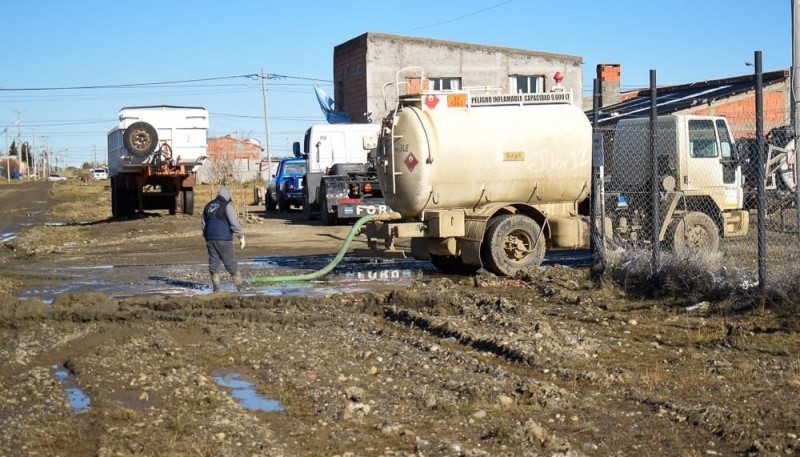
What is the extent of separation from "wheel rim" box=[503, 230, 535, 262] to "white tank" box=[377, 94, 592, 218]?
24.7 inches

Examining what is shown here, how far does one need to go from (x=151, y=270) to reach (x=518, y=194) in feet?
23.0

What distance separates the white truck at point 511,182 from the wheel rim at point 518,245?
0.05 feet

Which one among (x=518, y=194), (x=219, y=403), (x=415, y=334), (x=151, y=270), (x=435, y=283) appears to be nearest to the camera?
(x=219, y=403)

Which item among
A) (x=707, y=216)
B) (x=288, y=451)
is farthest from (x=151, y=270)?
(x=288, y=451)

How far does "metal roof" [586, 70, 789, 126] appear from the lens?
93.5 feet

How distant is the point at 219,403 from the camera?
26.2 ft

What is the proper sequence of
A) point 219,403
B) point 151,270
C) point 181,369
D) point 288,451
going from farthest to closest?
point 151,270 → point 181,369 → point 219,403 → point 288,451

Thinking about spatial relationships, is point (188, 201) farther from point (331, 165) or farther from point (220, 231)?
point (220, 231)

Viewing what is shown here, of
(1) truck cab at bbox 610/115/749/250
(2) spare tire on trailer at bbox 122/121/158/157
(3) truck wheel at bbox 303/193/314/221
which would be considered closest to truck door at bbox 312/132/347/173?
(3) truck wheel at bbox 303/193/314/221

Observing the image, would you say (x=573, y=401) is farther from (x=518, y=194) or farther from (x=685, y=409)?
(x=518, y=194)

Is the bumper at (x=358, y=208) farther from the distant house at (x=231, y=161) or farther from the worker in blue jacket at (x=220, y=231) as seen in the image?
the distant house at (x=231, y=161)

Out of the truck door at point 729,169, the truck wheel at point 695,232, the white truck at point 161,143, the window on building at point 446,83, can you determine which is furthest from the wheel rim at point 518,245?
the window on building at point 446,83

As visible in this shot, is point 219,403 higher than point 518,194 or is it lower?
lower

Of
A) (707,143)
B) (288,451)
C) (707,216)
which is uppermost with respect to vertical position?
(707,143)
